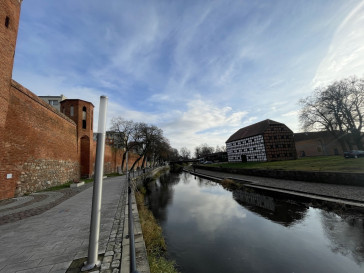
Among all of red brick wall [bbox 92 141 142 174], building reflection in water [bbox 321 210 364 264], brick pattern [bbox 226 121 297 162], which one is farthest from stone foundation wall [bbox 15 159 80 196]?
brick pattern [bbox 226 121 297 162]

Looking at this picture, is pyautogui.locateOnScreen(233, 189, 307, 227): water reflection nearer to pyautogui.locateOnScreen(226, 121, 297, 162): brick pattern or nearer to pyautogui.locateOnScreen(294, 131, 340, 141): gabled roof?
pyautogui.locateOnScreen(226, 121, 297, 162): brick pattern

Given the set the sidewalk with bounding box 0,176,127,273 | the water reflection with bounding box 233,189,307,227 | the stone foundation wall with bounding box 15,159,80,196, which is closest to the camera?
the sidewalk with bounding box 0,176,127,273

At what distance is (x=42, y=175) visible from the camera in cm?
1273

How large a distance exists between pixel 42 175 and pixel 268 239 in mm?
A: 16049

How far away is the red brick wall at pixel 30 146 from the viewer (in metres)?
9.70

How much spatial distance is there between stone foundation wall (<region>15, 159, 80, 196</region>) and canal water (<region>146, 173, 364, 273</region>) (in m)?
9.38

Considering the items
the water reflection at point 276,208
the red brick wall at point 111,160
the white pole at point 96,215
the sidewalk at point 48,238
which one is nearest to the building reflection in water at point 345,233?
the water reflection at point 276,208

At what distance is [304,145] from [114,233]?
2319 inches

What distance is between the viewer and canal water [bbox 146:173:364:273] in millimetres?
4966

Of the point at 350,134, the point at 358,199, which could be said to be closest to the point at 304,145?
the point at 350,134

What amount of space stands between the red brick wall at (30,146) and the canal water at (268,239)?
9491mm

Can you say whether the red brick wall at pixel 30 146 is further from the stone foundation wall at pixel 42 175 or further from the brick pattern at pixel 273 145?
the brick pattern at pixel 273 145

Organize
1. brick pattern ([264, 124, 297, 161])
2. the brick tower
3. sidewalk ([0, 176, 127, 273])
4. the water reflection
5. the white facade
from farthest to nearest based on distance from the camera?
the white facade
brick pattern ([264, 124, 297, 161])
the brick tower
the water reflection
sidewalk ([0, 176, 127, 273])

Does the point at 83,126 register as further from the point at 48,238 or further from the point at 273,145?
the point at 273,145
